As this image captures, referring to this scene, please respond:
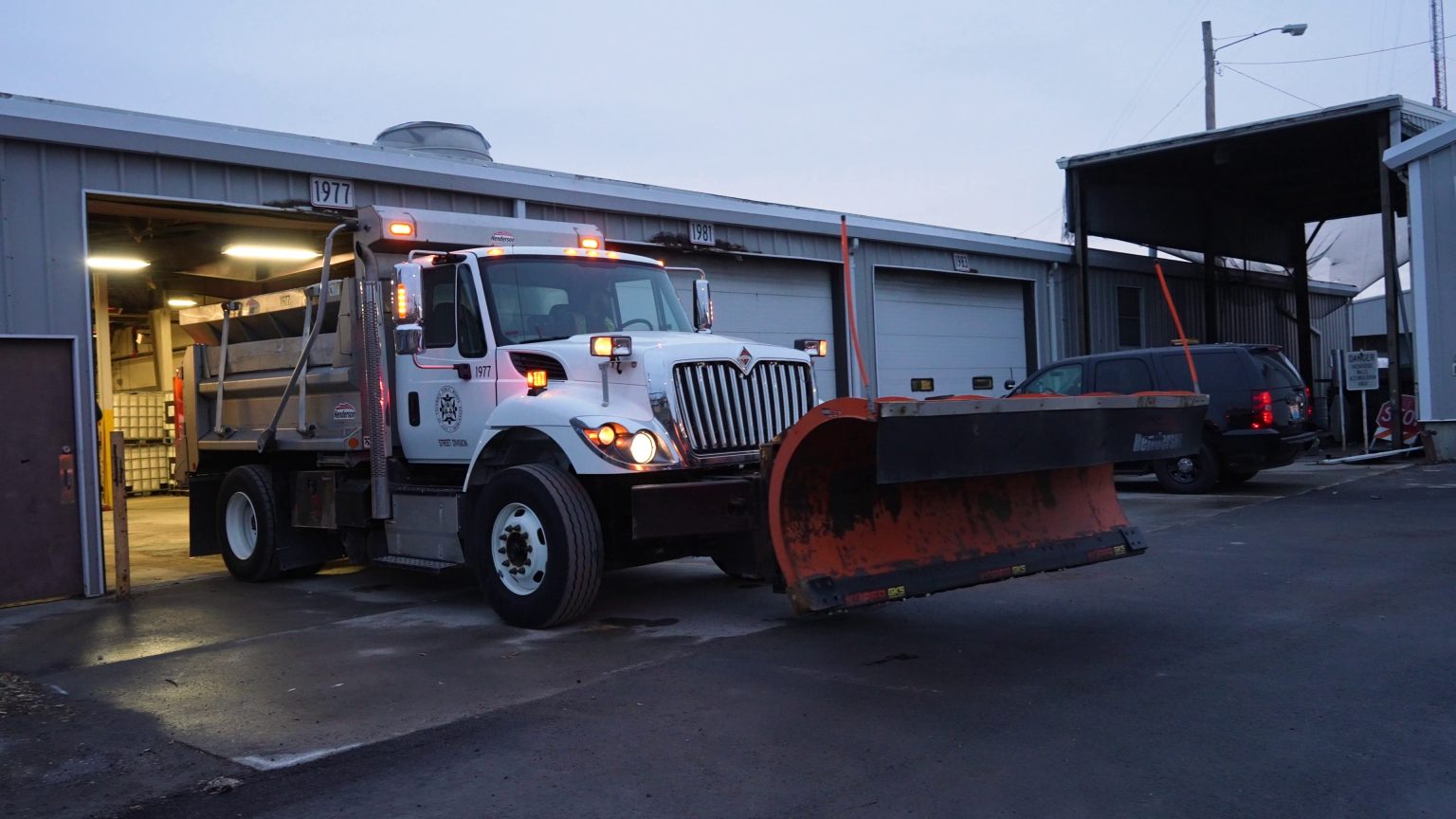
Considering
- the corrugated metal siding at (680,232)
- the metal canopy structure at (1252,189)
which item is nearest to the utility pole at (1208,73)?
the metal canopy structure at (1252,189)

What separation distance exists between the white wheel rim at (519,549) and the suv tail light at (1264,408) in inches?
388

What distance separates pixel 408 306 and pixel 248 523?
3.88 metres

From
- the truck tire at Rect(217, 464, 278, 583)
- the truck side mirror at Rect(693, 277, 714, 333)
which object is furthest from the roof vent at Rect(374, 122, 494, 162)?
the truck side mirror at Rect(693, 277, 714, 333)

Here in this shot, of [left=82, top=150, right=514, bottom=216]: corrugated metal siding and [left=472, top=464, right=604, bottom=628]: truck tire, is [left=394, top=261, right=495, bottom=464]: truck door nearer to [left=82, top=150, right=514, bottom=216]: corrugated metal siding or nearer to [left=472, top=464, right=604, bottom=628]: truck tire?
[left=472, top=464, right=604, bottom=628]: truck tire

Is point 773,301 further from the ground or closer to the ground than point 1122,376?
further from the ground

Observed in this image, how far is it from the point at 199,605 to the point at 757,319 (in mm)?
9972

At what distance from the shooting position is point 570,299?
8.77m

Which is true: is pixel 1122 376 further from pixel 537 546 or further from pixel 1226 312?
pixel 1226 312

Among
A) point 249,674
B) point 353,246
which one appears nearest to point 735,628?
point 249,674

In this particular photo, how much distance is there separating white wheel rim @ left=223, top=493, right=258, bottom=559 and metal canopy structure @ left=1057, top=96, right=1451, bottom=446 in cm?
1659

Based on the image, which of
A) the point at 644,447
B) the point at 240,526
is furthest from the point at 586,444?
the point at 240,526

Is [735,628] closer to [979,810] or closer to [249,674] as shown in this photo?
[249,674]

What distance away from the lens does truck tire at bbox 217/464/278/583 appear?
10.5 m

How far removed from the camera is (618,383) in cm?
781
